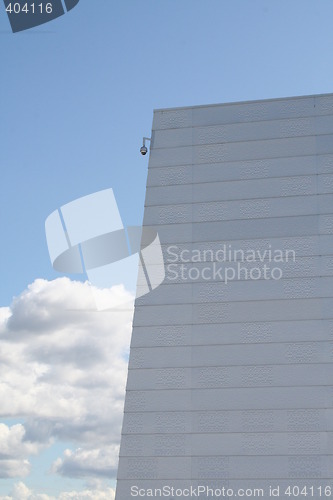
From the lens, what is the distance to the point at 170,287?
16.1m

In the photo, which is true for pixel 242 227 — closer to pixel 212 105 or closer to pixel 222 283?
pixel 222 283

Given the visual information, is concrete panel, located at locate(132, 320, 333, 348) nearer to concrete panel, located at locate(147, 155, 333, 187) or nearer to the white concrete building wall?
the white concrete building wall

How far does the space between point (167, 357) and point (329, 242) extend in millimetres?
4249

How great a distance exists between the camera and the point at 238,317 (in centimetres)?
1556

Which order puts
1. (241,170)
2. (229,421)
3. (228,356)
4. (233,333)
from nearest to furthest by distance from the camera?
(229,421) → (228,356) → (233,333) → (241,170)

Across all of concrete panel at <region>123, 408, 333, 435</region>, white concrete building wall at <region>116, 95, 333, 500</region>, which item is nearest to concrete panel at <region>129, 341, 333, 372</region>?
white concrete building wall at <region>116, 95, 333, 500</region>

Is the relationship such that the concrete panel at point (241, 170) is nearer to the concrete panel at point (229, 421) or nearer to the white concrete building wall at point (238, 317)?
the white concrete building wall at point (238, 317)

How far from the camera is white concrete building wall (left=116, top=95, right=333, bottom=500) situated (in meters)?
14.7

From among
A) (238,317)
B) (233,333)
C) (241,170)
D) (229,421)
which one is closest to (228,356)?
(233,333)

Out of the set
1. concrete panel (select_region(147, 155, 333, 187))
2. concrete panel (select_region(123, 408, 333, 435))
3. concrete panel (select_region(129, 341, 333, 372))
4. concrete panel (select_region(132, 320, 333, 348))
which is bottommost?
concrete panel (select_region(123, 408, 333, 435))

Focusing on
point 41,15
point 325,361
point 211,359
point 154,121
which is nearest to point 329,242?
point 325,361

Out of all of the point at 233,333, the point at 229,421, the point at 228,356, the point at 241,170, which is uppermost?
the point at 241,170

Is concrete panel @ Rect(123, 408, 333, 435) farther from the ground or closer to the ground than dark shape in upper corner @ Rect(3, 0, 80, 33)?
closer to the ground

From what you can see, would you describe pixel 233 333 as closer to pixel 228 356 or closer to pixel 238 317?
pixel 238 317
